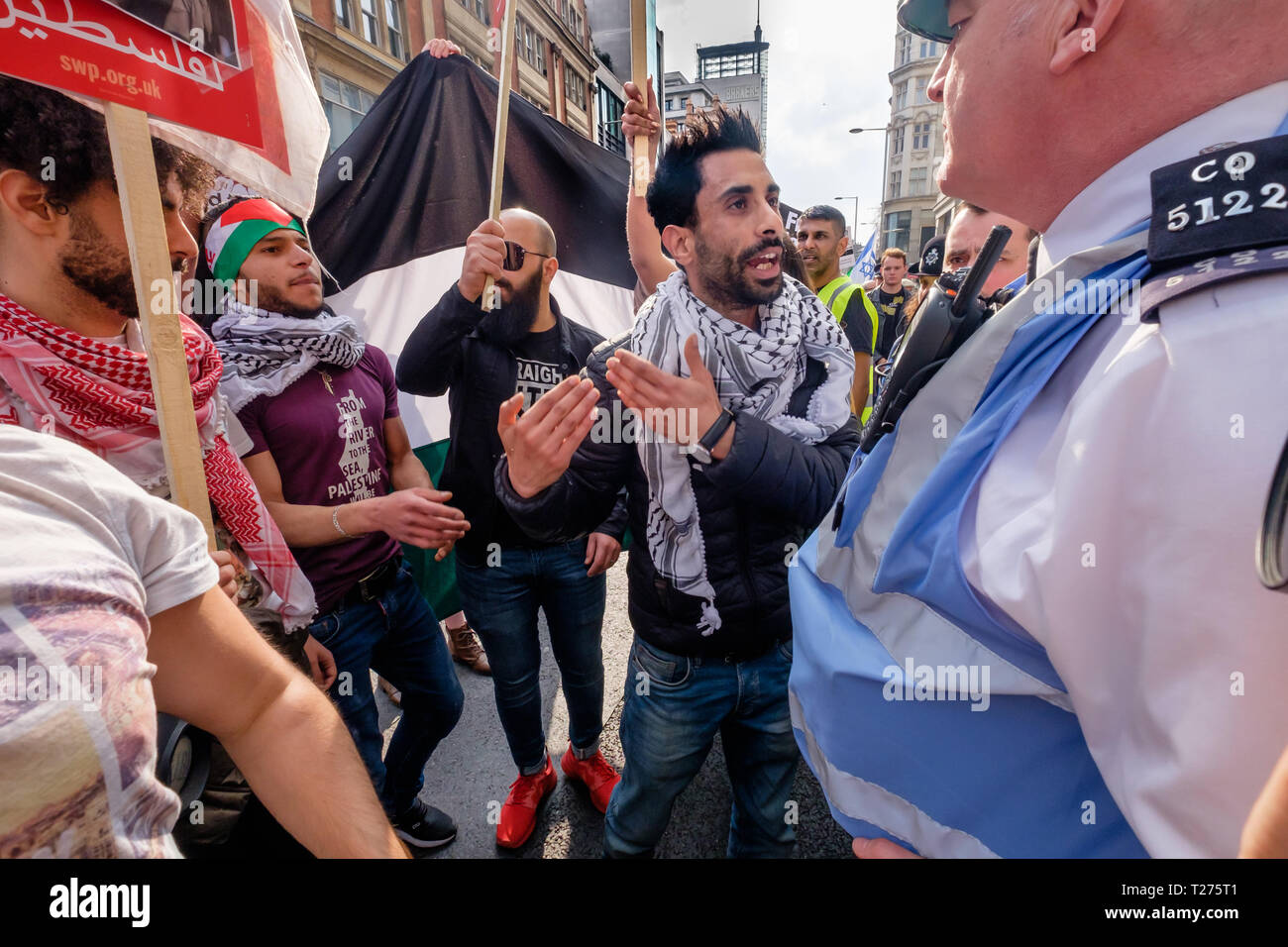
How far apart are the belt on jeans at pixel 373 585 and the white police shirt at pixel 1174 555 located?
6.56 feet

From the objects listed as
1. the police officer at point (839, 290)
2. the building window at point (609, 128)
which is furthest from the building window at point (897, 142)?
the police officer at point (839, 290)

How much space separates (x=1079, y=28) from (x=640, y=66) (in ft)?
5.96

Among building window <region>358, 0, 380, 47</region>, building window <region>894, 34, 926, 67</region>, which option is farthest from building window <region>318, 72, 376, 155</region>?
building window <region>894, 34, 926, 67</region>

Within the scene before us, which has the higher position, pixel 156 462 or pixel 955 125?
pixel 955 125

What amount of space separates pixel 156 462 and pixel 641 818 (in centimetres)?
158

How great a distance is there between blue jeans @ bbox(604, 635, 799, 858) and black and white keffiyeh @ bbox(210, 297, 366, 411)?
1485 mm

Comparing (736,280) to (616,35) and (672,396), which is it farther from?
(616,35)

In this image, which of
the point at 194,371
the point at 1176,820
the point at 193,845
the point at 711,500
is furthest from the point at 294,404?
the point at 1176,820

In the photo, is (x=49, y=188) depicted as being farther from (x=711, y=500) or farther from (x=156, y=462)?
(x=711, y=500)

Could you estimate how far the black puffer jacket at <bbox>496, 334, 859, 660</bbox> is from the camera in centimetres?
149

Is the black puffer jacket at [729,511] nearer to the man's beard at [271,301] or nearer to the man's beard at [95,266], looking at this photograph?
the man's beard at [95,266]

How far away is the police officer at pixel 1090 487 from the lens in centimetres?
55

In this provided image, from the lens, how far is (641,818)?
1.74 meters

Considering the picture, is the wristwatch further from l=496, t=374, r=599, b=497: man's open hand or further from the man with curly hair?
the man with curly hair
